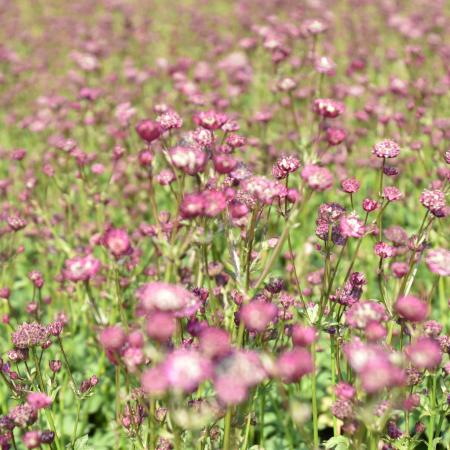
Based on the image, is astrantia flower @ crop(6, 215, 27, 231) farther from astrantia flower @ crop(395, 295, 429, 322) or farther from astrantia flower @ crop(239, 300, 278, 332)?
astrantia flower @ crop(395, 295, 429, 322)

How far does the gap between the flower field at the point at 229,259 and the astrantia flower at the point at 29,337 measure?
0.04 feet

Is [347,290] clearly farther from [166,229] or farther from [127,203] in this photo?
[127,203]

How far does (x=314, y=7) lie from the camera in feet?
32.4

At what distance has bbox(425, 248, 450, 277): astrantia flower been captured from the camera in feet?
7.52

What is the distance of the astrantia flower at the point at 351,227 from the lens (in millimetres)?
2498

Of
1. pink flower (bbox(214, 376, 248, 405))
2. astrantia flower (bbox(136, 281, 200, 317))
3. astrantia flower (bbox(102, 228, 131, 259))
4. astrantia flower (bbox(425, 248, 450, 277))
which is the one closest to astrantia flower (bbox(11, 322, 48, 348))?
Answer: astrantia flower (bbox(102, 228, 131, 259))

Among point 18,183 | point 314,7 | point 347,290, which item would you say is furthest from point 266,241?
point 314,7

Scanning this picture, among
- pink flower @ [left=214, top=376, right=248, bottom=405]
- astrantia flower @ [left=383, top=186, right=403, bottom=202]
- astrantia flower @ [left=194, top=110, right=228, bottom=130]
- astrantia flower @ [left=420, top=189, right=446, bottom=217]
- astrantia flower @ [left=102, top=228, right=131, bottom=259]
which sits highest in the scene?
astrantia flower @ [left=194, top=110, right=228, bottom=130]

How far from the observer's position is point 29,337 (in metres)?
2.67

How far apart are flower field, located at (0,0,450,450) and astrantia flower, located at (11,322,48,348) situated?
11mm

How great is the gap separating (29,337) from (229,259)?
1002 millimetres

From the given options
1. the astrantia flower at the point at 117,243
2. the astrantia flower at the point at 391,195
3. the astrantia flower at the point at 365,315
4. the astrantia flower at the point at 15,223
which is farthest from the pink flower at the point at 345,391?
the astrantia flower at the point at 15,223

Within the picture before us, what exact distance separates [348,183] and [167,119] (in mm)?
939

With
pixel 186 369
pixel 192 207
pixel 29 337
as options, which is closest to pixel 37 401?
pixel 29 337
